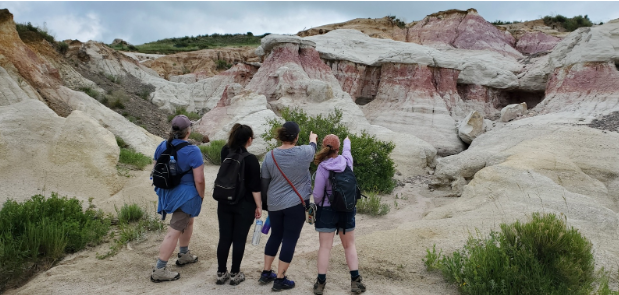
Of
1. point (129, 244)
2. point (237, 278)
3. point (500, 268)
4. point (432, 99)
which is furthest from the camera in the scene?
point (432, 99)

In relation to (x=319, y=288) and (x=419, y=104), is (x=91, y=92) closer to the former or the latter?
(x=319, y=288)

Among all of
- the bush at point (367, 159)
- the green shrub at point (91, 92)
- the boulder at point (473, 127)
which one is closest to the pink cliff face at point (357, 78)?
the boulder at point (473, 127)

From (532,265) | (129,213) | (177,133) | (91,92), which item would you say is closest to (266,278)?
(177,133)

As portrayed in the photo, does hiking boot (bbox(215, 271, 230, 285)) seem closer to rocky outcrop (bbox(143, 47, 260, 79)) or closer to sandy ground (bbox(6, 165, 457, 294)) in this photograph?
sandy ground (bbox(6, 165, 457, 294))

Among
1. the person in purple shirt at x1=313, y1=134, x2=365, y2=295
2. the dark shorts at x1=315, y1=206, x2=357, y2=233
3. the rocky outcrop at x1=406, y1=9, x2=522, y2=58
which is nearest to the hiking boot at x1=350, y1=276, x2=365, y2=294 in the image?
the person in purple shirt at x1=313, y1=134, x2=365, y2=295

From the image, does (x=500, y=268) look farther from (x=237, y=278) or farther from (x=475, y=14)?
(x=475, y=14)

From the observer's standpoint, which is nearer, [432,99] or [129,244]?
[129,244]

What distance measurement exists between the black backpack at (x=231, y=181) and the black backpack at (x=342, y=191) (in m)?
0.87

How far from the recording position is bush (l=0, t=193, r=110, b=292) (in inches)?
157

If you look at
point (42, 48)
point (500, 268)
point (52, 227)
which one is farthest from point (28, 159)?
point (42, 48)

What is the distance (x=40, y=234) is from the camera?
437cm

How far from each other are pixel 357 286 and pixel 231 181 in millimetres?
1636

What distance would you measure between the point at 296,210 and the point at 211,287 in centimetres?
118

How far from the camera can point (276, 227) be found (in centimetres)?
377
